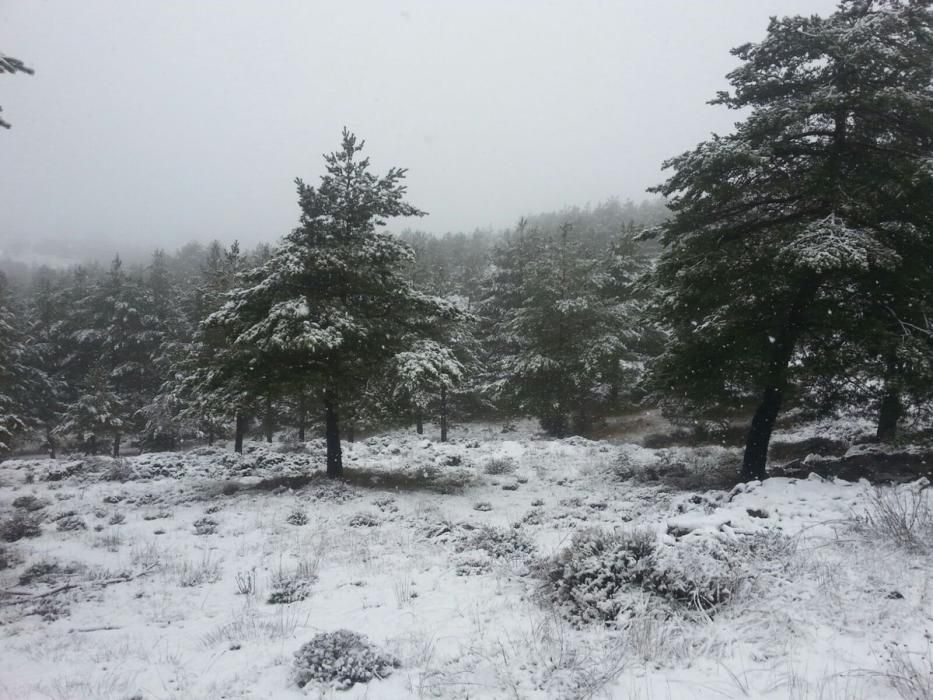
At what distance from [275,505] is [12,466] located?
14965 millimetres

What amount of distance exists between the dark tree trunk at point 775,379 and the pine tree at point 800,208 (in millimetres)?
28

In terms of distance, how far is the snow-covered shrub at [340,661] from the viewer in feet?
16.4

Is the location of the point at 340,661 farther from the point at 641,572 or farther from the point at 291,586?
the point at 641,572

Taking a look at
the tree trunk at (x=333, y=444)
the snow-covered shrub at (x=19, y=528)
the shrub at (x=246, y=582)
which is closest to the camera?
the shrub at (x=246, y=582)

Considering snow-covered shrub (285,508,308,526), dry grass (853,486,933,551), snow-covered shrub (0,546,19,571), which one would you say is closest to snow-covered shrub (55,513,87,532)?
snow-covered shrub (0,546,19,571)

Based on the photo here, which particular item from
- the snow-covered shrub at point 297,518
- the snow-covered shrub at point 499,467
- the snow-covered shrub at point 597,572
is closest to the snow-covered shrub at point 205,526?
the snow-covered shrub at point 297,518

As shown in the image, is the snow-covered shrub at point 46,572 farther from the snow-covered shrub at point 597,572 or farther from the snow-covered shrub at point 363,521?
the snow-covered shrub at point 597,572

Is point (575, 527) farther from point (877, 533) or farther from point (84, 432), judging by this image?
point (84, 432)

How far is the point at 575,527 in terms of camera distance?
970cm

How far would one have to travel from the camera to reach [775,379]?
10883 mm

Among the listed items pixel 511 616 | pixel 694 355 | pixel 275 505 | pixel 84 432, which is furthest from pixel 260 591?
pixel 84 432

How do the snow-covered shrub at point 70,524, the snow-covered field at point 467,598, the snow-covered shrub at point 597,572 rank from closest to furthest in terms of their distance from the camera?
the snow-covered field at point 467,598
the snow-covered shrub at point 597,572
the snow-covered shrub at point 70,524

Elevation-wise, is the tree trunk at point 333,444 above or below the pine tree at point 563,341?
below

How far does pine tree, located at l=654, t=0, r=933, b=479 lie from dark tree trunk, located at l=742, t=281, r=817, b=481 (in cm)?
3
